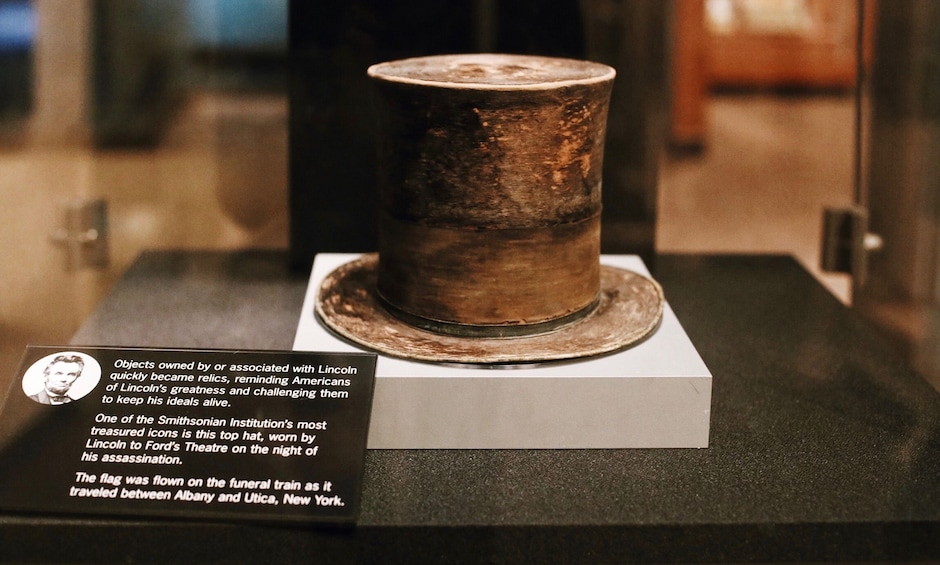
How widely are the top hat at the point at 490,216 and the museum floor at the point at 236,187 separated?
66 centimetres

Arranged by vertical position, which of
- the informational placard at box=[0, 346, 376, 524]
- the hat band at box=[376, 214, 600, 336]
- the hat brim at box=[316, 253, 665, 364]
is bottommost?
the informational placard at box=[0, 346, 376, 524]

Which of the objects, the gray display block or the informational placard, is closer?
the informational placard

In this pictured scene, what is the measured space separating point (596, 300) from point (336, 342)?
328 mm

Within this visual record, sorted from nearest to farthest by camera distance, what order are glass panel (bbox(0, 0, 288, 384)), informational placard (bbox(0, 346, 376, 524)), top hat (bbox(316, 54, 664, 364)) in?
informational placard (bbox(0, 346, 376, 524))
top hat (bbox(316, 54, 664, 364))
glass panel (bbox(0, 0, 288, 384))

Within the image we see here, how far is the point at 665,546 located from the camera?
1.06 metres

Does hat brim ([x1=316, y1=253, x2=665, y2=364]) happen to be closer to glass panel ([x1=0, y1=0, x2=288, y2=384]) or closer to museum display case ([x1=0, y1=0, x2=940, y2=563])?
museum display case ([x1=0, y1=0, x2=940, y2=563])

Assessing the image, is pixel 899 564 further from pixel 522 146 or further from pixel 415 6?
pixel 415 6

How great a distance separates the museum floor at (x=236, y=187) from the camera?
1.88 metres

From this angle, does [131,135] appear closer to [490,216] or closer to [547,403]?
[490,216]

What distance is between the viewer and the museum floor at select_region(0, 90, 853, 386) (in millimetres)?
1884

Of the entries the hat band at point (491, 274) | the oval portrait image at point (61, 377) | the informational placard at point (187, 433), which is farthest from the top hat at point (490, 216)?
the oval portrait image at point (61, 377)

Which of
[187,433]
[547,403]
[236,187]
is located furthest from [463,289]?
[236,187]

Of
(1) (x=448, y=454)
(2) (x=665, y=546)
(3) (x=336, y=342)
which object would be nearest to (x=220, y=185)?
(3) (x=336, y=342)

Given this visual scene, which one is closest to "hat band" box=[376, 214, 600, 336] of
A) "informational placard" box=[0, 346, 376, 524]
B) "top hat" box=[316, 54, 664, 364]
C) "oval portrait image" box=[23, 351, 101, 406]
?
"top hat" box=[316, 54, 664, 364]
